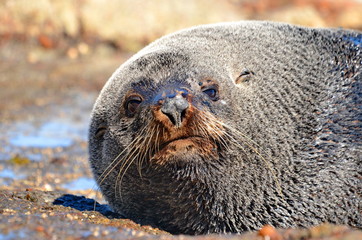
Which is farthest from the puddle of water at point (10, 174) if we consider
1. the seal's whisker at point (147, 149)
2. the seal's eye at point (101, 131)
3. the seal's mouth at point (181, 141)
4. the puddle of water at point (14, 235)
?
the puddle of water at point (14, 235)

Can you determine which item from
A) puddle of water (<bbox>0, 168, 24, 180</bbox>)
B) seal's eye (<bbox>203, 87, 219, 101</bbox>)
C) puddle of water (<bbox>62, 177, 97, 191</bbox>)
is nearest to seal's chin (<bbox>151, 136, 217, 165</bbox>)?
seal's eye (<bbox>203, 87, 219, 101</bbox>)

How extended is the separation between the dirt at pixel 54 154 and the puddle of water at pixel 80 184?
1 centimetres

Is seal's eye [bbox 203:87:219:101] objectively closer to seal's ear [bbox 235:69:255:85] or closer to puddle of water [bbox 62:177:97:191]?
seal's ear [bbox 235:69:255:85]

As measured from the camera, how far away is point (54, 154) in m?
11.0

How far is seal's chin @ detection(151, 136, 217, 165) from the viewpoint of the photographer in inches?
197

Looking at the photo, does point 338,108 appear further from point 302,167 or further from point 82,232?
point 82,232

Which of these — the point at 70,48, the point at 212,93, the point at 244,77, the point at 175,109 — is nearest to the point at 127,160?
the point at 175,109

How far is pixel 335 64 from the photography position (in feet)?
20.7

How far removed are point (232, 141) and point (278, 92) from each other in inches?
34.2

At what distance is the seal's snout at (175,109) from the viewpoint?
4.86 metres

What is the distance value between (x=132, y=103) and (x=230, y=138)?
924 mm

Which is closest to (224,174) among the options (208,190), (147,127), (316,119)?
(208,190)

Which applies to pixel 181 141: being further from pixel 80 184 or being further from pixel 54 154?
pixel 54 154

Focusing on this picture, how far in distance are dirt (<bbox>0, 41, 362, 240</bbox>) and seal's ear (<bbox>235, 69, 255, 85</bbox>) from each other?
1571mm
